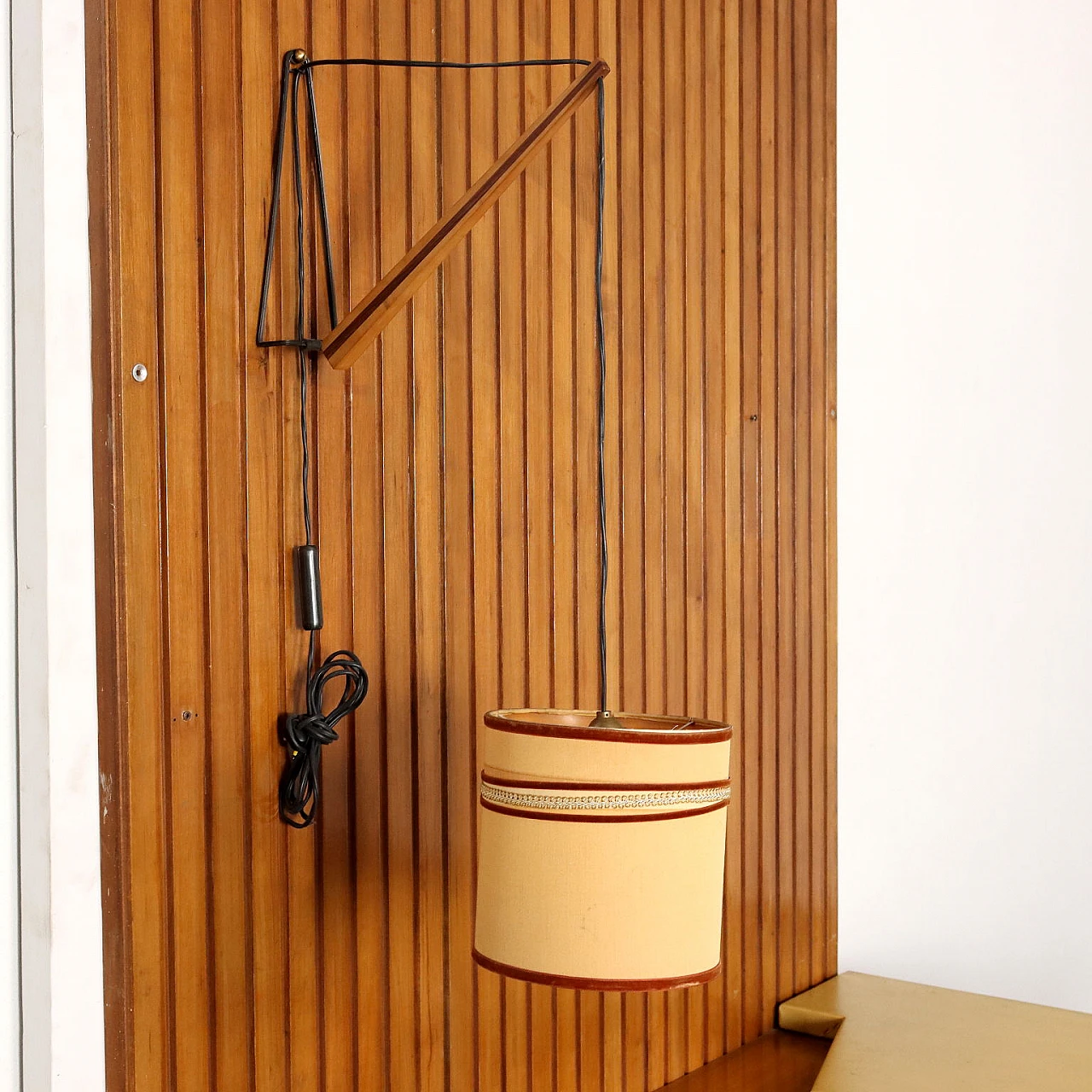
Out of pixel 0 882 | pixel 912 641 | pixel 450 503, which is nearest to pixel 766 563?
pixel 912 641

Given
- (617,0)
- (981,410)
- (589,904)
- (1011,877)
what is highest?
(617,0)

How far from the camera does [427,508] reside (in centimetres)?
114

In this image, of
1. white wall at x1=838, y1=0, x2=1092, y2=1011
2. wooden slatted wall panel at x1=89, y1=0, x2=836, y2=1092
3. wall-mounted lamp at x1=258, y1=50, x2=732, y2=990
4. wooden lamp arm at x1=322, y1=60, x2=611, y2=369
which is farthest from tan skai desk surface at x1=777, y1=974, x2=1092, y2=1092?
wooden lamp arm at x1=322, y1=60, x2=611, y2=369

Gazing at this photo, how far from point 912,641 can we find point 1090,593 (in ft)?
2.30

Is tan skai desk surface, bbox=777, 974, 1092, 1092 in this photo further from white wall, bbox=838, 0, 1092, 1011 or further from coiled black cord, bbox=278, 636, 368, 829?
coiled black cord, bbox=278, 636, 368, 829

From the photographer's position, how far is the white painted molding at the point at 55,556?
2.85 ft

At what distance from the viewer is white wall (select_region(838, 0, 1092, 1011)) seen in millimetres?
1856

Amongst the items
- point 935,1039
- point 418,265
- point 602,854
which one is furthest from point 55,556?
point 935,1039

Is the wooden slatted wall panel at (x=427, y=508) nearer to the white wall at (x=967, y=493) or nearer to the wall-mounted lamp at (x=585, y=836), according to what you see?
the wall-mounted lamp at (x=585, y=836)

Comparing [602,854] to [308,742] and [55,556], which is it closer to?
[308,742]

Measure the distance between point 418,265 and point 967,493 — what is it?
142cm

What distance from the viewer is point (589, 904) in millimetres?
914

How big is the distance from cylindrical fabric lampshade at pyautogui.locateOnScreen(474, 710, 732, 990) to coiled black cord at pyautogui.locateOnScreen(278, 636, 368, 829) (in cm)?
14

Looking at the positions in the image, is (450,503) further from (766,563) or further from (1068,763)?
(1068,763)
